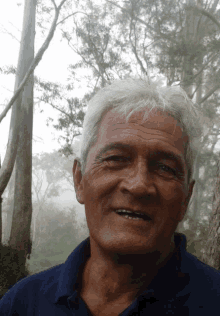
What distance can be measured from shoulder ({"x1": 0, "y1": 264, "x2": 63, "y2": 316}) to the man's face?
0.33 meters

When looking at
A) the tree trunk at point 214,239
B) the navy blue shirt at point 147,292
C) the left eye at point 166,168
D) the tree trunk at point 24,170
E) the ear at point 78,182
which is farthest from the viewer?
the tree trunk at point 24,170

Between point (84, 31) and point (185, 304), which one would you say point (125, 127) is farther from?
point (84, 31)

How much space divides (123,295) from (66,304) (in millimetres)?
219

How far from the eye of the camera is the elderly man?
0.94 metres

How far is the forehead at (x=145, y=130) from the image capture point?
1.04m

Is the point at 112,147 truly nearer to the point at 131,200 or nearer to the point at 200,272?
the point at 131,200

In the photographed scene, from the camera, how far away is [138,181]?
3.10 ft

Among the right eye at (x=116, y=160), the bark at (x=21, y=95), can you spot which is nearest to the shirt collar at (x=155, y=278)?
the right eye at (x=116, y=160)

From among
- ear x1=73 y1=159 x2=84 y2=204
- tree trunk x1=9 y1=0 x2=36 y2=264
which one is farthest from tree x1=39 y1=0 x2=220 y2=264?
ear x1=73 y1=159 x2=84 y2=204

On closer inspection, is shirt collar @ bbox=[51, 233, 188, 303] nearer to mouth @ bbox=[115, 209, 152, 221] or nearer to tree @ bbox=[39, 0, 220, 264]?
mouth @ bbox=[115, 209, 152, 221]

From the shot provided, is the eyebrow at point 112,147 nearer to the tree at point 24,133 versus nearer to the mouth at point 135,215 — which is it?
the mouth at point 135,215

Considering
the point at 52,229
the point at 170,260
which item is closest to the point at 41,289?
the point at 170,260

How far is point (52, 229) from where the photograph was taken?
2022cm

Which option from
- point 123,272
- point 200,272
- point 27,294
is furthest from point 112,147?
point 27,294
